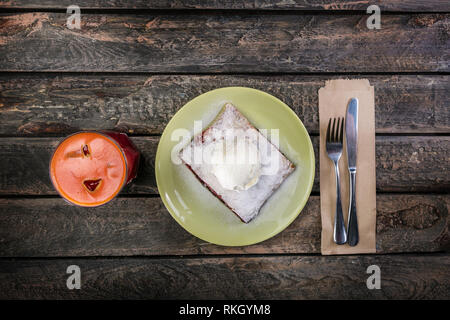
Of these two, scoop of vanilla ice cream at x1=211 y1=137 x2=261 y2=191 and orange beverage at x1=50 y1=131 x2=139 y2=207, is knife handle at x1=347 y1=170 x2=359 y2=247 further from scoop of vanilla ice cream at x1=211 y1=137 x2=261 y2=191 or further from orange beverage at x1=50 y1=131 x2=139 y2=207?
orange beverage at x1=50 y1=131 x2=139 y2=207

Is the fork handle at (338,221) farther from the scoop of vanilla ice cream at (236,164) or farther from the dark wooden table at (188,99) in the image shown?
the scoop of vanilla ice cream at (236,164)

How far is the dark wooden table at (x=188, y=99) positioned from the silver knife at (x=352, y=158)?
9 cm

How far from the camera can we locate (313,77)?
109 cm

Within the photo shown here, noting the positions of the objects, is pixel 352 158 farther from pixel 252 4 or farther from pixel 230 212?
pixel 252 4

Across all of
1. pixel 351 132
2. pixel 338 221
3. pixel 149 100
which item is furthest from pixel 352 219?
pixel 149 100

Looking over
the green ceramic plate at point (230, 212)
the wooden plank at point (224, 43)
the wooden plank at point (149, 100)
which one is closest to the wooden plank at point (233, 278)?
the green ceramic plate at point (230, 212)

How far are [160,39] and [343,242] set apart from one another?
893mm

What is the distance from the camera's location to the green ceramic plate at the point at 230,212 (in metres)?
0.98

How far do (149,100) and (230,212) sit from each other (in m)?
0.45

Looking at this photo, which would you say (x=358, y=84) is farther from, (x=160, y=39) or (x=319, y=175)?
(x=160, y=39)

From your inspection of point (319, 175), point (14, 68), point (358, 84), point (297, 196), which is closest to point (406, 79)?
point (358, 84)

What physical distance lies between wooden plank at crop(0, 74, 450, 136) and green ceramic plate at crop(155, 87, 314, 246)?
11cm

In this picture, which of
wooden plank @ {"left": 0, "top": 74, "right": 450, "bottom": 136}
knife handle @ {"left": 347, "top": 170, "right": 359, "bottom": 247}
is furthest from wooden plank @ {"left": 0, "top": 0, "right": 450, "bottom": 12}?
knife handle @ {"left": 347, "top": 170, "right": 359, "bottom": 247}

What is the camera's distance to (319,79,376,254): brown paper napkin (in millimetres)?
1058
